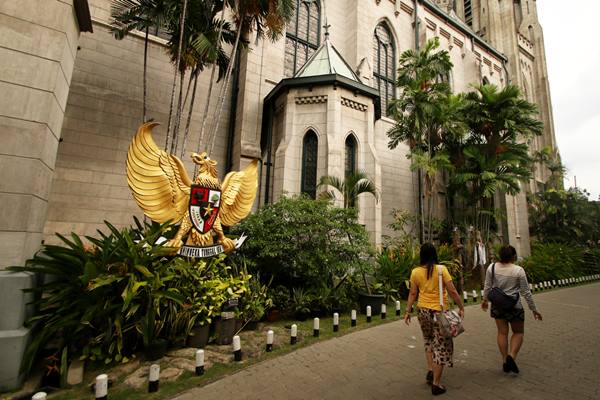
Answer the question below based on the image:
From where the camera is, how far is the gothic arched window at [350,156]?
11.8 metres

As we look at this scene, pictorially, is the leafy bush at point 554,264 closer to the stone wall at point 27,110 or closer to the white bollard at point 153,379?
the white bollard at point 153,379

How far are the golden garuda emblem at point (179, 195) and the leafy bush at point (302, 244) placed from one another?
0.96 m

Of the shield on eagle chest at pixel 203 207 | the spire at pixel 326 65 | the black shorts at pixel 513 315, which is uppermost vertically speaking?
the spire at pixel 326 65

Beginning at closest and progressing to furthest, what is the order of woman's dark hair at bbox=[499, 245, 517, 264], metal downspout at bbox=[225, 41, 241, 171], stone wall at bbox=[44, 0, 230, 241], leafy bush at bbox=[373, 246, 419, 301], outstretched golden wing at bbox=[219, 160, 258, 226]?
woman's dark hair at bbox=[499, 245, 517, 264] < outstretched golden wing at bbox=[219, 160, 258, 226] < leafy bush at bbox=[373, 246, 419, 301] < stone wall at bbox=[44, 0, 230, 241] < metal downspout at bbox=[225, 41, 241, 171]

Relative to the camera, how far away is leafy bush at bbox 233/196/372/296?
22.6 feet

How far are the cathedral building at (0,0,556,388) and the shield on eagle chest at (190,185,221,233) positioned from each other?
2337mm

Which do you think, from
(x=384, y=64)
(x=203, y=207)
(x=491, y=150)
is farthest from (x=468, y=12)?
(x=203, y=207)

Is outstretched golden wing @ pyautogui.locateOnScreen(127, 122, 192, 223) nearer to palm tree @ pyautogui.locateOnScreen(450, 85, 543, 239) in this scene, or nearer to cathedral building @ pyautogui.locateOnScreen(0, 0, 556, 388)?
cathedral building @ pyautogui.locateOnScreen(0, 0, 556, 388)

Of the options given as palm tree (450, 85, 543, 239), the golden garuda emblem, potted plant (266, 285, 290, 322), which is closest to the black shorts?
potted plant (266, 285, 290, 322)

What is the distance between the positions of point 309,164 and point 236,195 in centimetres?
536

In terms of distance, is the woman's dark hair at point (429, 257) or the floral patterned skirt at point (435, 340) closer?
the floral patterned skirt at point (435, 340)

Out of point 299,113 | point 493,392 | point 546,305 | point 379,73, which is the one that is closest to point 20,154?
point 493,392

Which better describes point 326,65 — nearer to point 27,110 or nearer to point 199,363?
point 27,110

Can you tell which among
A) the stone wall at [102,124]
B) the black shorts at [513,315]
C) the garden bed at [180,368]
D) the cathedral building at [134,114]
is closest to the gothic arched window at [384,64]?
the cathedral building at [134,114]
